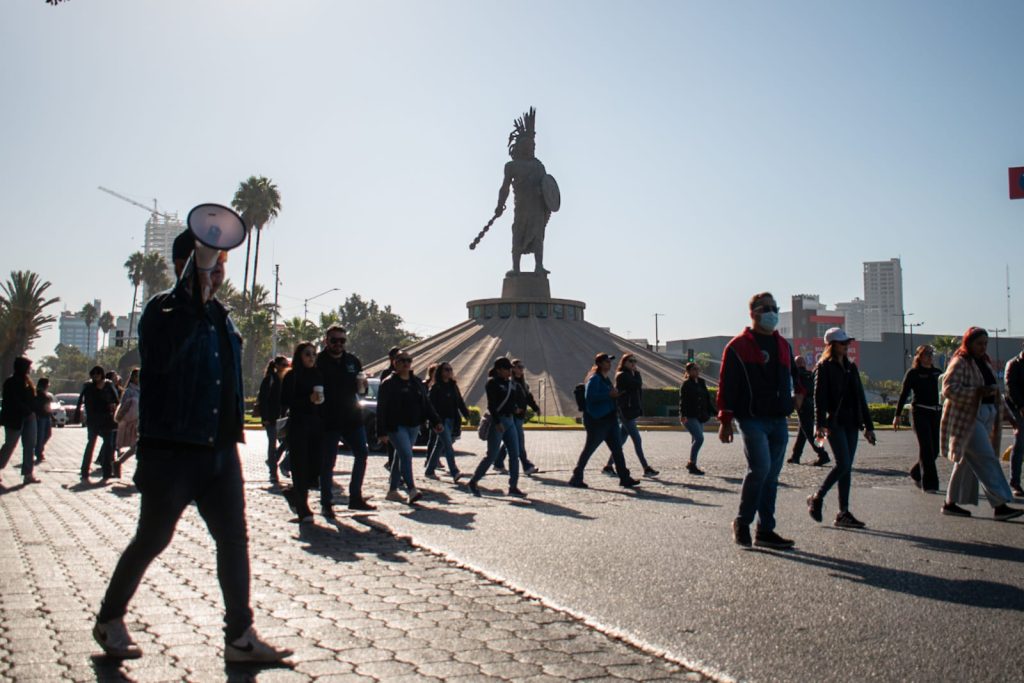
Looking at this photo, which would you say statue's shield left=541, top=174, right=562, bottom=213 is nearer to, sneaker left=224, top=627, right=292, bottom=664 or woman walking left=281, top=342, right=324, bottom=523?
woman walking left=281, top=342, right=324, bottom=523

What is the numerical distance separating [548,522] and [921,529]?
331 cm

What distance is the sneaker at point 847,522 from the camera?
8.27 meters

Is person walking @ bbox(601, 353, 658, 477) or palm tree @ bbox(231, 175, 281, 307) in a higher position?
palm tree @ bbox(231, 175, 281, 307)

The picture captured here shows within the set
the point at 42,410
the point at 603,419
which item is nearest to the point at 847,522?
the point at 603,419

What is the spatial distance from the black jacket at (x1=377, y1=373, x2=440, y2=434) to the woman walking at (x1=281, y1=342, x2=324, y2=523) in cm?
113

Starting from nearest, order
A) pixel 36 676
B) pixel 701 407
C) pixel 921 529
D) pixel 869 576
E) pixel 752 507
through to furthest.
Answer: pixel 36 676
pixel 869 576
pixel 752 507
pixel 921 529
pixel 701 407

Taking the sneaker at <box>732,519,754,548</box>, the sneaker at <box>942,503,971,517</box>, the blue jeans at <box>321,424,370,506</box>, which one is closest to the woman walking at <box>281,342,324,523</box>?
the blue jeans at <box>321,424,370,506</box>

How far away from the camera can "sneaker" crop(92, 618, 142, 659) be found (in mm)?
4148

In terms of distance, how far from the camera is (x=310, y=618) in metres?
5.00

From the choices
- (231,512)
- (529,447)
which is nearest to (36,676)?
(231,512)

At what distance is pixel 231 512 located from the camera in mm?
4391

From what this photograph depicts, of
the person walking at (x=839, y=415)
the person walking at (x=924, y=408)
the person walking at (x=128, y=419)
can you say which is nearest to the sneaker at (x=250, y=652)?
the person walking at (x=839, y=415)

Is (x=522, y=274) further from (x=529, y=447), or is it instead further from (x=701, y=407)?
(x=701, y=407)

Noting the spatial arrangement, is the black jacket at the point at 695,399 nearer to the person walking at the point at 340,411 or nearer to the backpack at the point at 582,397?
the backpack at the point at 582,397
